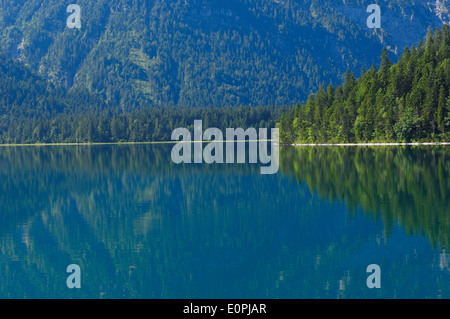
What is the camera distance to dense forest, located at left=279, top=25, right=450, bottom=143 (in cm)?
11344

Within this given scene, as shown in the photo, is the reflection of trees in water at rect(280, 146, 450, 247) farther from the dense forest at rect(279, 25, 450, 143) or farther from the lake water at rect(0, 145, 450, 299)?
the dense forest at rect(279, 25, 450, 143)

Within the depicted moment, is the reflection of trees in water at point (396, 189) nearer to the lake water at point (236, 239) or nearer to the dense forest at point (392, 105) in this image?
the lake water at point (236, 239)

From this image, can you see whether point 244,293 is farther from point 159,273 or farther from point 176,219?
point 176,219

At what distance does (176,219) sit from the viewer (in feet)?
120

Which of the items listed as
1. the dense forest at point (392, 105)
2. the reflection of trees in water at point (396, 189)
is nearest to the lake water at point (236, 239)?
the reflection of trees in water at point (396, 189)

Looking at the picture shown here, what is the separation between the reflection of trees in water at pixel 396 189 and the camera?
3173cm

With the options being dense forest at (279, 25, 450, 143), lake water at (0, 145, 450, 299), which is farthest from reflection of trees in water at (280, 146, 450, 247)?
dense forest at (279, 25, 450, 143)

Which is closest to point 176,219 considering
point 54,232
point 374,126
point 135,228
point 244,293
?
point 135,228

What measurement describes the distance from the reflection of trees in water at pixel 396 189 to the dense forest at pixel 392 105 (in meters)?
46.8

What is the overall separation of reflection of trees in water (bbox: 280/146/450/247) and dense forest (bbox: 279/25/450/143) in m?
46.8

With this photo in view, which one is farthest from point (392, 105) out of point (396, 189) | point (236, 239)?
point (236, 239)

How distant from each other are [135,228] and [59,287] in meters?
10.7

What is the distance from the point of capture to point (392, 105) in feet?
406
